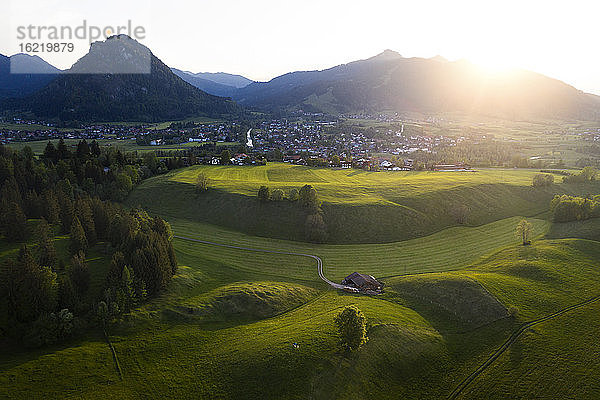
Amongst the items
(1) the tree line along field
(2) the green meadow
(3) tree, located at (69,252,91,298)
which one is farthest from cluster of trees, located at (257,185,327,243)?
(3) tree, located at (69,252,91,298)

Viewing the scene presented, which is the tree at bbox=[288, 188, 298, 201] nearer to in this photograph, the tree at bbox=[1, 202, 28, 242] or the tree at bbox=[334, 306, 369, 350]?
the tree at bbox=[334, 306, 369, 350]

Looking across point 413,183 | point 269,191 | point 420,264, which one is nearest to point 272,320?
point 420,264

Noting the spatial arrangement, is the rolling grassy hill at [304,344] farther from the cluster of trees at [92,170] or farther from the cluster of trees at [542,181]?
the cluster of trees at [542,181]

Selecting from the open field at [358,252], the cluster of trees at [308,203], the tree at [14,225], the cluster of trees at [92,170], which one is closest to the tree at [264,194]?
the cluster of trees at [308,203]

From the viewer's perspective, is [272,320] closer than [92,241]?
Yes

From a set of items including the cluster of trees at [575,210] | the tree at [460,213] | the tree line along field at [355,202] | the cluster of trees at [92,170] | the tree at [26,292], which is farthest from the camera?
the cluster of trees at [92,170]

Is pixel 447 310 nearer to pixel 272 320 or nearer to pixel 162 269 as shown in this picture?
pixel 272 320
